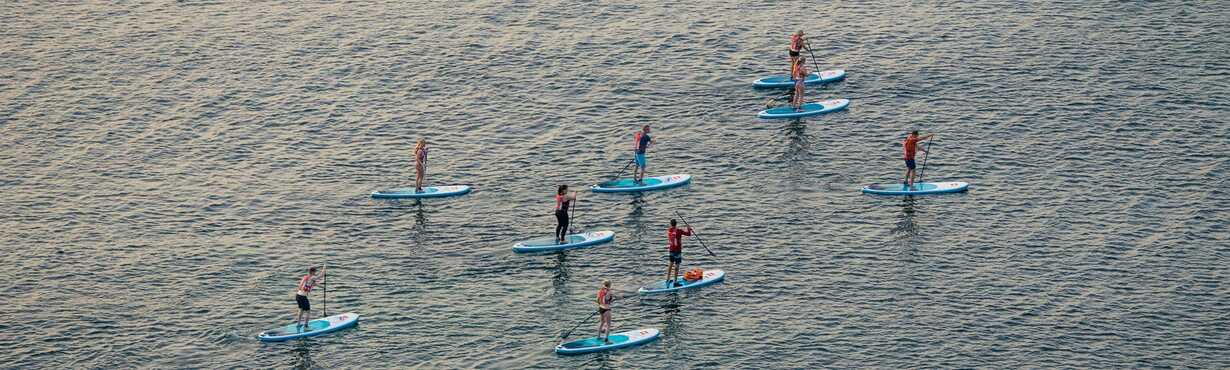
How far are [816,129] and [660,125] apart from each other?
8.17 metres

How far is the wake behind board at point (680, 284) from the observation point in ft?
244

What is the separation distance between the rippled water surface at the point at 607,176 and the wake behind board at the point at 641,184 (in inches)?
32.1

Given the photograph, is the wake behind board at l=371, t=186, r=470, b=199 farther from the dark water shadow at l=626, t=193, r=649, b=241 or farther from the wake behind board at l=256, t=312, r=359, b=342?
the wake behind board at l=256, t=312, r=359, b=342

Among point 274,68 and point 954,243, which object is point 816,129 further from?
point 274,68

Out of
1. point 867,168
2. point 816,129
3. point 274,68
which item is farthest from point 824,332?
point 274,68

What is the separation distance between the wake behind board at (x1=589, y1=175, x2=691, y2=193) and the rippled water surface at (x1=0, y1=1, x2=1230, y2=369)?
0.82 m

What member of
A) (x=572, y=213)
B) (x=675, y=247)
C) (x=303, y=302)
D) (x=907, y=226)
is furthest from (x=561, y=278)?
(x=907, y=226)

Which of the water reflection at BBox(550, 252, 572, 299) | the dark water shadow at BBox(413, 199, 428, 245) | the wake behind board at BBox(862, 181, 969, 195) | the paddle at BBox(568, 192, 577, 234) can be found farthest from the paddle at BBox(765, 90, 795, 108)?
the water reflection at BBox(550, 252, 572, 299)

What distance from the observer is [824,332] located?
71000 mm

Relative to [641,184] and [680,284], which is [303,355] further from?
[641,184]

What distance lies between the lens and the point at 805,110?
9631 cm

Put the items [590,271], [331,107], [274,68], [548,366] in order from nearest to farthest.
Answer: [548,366] → [590,271] → [331,107] → [274,68]


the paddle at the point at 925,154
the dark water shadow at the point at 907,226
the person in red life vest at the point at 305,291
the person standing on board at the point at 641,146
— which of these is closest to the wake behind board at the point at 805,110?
the paddle at the point at 925,154

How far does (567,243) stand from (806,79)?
92.6 ft
